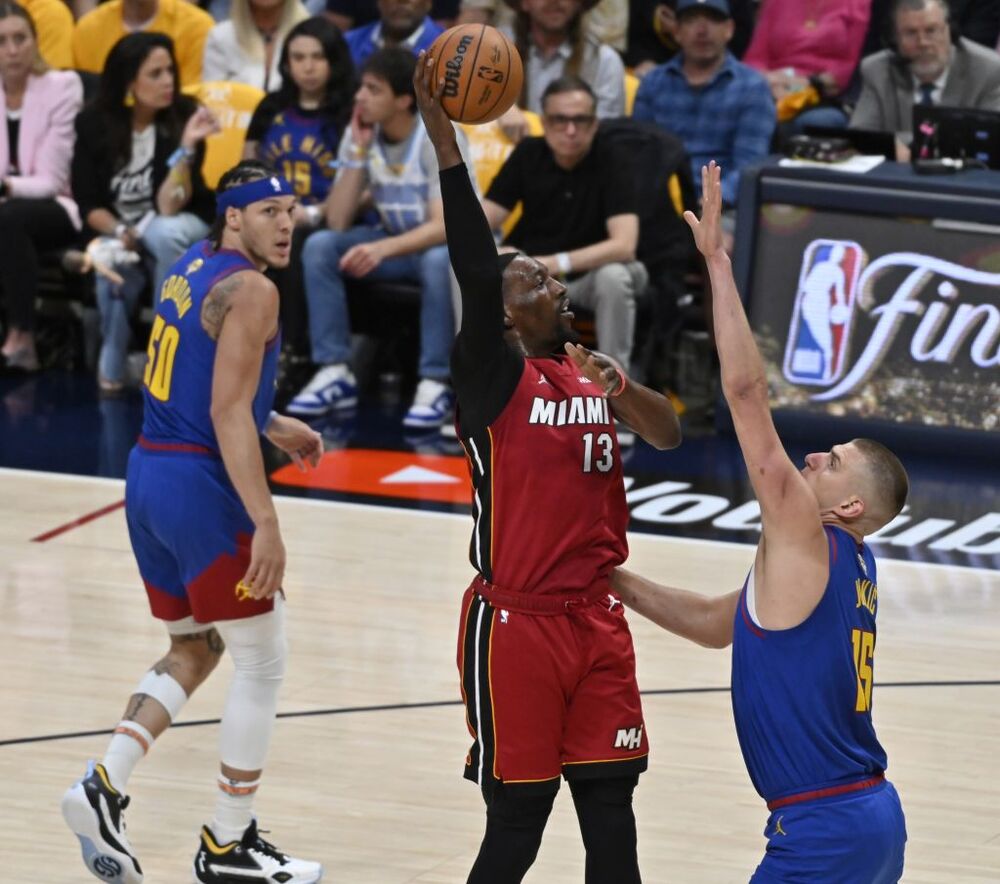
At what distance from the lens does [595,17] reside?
1192 centimetres

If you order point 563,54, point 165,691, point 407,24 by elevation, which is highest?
point 407,24

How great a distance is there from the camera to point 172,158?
1094 centimetres

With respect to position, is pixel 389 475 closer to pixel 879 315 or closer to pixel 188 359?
pixel 879 315

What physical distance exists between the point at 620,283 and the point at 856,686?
6.37 meters

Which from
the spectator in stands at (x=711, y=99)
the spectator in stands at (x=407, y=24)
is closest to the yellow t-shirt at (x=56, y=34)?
the spectator in stands at (x=407, y=24)

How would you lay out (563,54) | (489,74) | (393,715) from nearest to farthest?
(489,74), (393,715), (563,54)

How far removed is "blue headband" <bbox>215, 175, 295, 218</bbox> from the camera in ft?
17.3

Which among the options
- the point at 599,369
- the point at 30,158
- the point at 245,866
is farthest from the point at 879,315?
the point at 599,369

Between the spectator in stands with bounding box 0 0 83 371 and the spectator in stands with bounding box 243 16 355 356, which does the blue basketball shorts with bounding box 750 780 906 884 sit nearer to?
the spectator in stands with bounding box 243 16 355 356

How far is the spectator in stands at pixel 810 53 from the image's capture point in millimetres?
11664

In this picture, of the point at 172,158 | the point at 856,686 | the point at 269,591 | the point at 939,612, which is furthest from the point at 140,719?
the point at 172,158

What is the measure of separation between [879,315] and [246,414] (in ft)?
18.7

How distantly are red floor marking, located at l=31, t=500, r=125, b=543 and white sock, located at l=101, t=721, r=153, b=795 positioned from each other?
10.9 feet

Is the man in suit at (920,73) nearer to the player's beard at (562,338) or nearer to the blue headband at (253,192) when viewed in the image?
the blue headband at (253,192)
